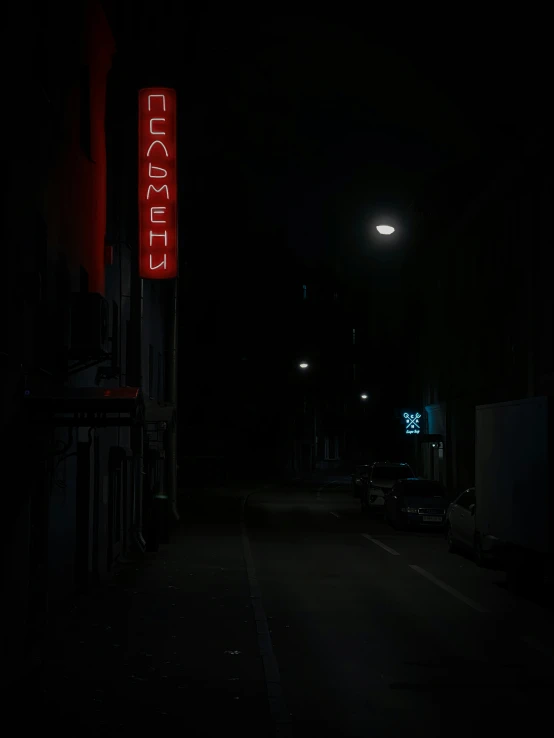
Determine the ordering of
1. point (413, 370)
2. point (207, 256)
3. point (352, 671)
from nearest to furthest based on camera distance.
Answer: point (352, 671)
point (413, 370)
point (207, 256)

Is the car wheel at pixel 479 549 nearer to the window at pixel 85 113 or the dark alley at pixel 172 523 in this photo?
the dark alley at pixel 172 523

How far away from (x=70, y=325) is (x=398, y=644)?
21.3 ft

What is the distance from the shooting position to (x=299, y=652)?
11.4 m

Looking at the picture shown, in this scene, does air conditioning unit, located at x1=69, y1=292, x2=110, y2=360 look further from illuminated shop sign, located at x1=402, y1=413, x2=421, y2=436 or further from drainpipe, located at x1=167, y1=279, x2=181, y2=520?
illuminated shop sign, located at x1=402, y1=413, x2=421, y2=436

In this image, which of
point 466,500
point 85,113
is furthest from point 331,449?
point 85,113

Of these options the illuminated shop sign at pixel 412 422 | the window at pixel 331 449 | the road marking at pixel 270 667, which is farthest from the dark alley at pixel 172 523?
the window at pixel 331 449

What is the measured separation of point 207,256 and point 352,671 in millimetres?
56767

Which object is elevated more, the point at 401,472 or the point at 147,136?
the point at 147,136

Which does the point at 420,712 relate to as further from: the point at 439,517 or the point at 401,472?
the point at 401,472

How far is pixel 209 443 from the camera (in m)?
69.8

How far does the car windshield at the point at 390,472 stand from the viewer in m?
38.6

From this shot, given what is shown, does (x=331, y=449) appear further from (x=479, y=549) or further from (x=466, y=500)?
(x=479, y=549)

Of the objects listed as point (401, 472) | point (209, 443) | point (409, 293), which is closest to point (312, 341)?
point (209, 443)

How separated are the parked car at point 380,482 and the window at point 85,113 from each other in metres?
22.2
